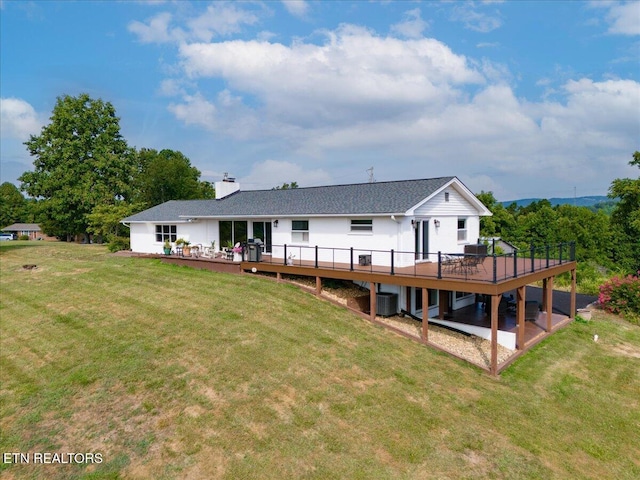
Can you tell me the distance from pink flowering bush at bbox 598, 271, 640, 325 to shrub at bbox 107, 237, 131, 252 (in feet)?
98.5

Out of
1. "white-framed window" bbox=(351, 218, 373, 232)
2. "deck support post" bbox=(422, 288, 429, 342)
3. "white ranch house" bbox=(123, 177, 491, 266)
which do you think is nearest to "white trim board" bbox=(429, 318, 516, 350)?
"deck support post" bbox=(422, 288, 429, 342)

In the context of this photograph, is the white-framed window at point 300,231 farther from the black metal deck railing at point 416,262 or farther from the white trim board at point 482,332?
the white trim board at point 482,332

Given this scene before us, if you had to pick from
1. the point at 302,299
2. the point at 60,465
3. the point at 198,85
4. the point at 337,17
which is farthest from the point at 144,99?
the point at 60,465

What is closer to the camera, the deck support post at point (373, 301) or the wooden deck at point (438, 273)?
the wooden deck at point (438, 273)

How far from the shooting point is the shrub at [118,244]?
28469 millimetres

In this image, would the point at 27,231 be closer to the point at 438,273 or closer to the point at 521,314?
the point at 438,273

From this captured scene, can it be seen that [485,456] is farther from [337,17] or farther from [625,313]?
[337,17]

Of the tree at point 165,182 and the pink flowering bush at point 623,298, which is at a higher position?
the tree at point 165,182

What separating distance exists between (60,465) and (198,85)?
85.5 feet

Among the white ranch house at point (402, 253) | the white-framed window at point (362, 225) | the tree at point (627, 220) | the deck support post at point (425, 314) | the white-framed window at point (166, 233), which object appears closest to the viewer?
the deck support post at point (425, 314)

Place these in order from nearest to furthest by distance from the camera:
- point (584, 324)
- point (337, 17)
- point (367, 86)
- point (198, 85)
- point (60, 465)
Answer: point (60, 465) < point (584, 324) < point (337, 17) < point (367, 86) < point (198, 85)

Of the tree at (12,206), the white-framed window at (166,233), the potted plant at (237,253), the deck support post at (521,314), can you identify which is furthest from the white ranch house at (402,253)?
the tree at (12,206)

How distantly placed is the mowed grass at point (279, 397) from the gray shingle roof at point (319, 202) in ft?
15.4

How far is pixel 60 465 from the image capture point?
7148 millimetres
